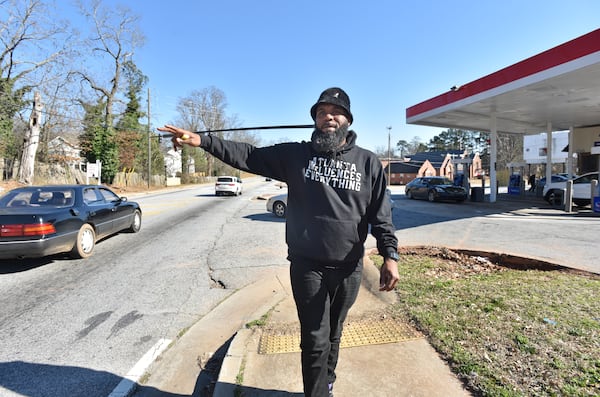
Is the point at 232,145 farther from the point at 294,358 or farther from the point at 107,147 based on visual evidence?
the point at 107,147

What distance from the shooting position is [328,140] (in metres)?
2.21

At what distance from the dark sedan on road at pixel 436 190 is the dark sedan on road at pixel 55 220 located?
15587 millimetres

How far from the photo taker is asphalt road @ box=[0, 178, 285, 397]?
3023 millimetres

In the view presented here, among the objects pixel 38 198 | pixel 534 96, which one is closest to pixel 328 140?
pixel 38 198

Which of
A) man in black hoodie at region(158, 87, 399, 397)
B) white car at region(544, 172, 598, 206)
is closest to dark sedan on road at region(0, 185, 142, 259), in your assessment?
man in black hoodie at region(158, 87, 399, 397)

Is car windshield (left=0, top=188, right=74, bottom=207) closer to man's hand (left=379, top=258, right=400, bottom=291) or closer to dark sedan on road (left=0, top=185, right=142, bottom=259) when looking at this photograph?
dark sedan on road (left=0, top=185, right=142, bottom=259)

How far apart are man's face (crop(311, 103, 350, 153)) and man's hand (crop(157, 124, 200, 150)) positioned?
767 millimetres

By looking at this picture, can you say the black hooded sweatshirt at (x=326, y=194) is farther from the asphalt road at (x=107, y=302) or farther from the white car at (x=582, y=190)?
the white car at (x=582, y=190)

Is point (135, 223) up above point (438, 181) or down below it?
below

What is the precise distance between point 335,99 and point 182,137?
3.39 feet

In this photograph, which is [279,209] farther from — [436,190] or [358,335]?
[436,190]

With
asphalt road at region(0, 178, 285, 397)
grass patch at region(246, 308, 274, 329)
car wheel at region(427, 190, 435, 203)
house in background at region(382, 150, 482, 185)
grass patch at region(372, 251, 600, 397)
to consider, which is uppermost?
house in background at region(382, 150, 482, 185)

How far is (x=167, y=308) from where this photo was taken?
442 cm

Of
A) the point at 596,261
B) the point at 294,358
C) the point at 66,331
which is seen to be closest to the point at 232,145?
the point at 294,358
